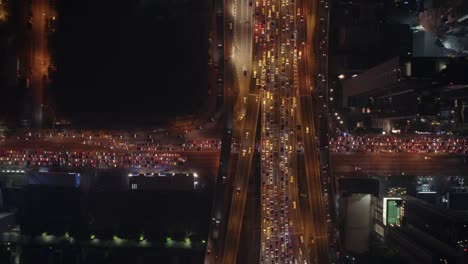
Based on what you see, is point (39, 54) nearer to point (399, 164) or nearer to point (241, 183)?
point (241, 183)

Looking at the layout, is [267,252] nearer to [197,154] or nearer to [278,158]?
[278,158]

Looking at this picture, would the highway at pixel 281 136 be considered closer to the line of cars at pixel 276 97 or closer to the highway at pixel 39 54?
the line of cars at pixel 276 97

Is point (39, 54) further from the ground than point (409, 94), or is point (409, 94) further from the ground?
point (39, 54)

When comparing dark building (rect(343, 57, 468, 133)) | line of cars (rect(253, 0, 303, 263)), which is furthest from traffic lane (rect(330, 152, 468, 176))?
line of cars (rect(253, 0, 303, 263))

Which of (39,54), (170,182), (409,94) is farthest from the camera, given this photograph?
(39,54)

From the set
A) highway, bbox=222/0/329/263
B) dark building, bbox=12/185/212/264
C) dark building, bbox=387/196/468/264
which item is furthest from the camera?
dark building, bbox=12/185/212/264

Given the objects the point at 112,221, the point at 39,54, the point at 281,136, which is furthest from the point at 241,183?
the point at 39,54

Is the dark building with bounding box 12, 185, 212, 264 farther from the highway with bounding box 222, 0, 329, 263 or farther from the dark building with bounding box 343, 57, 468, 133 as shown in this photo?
the dark building with bounding box 343, 57, 468, 133

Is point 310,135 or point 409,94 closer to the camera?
point 310,135

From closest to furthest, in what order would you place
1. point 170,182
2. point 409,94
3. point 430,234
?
point 430,234, point 409,94, point 170,182
